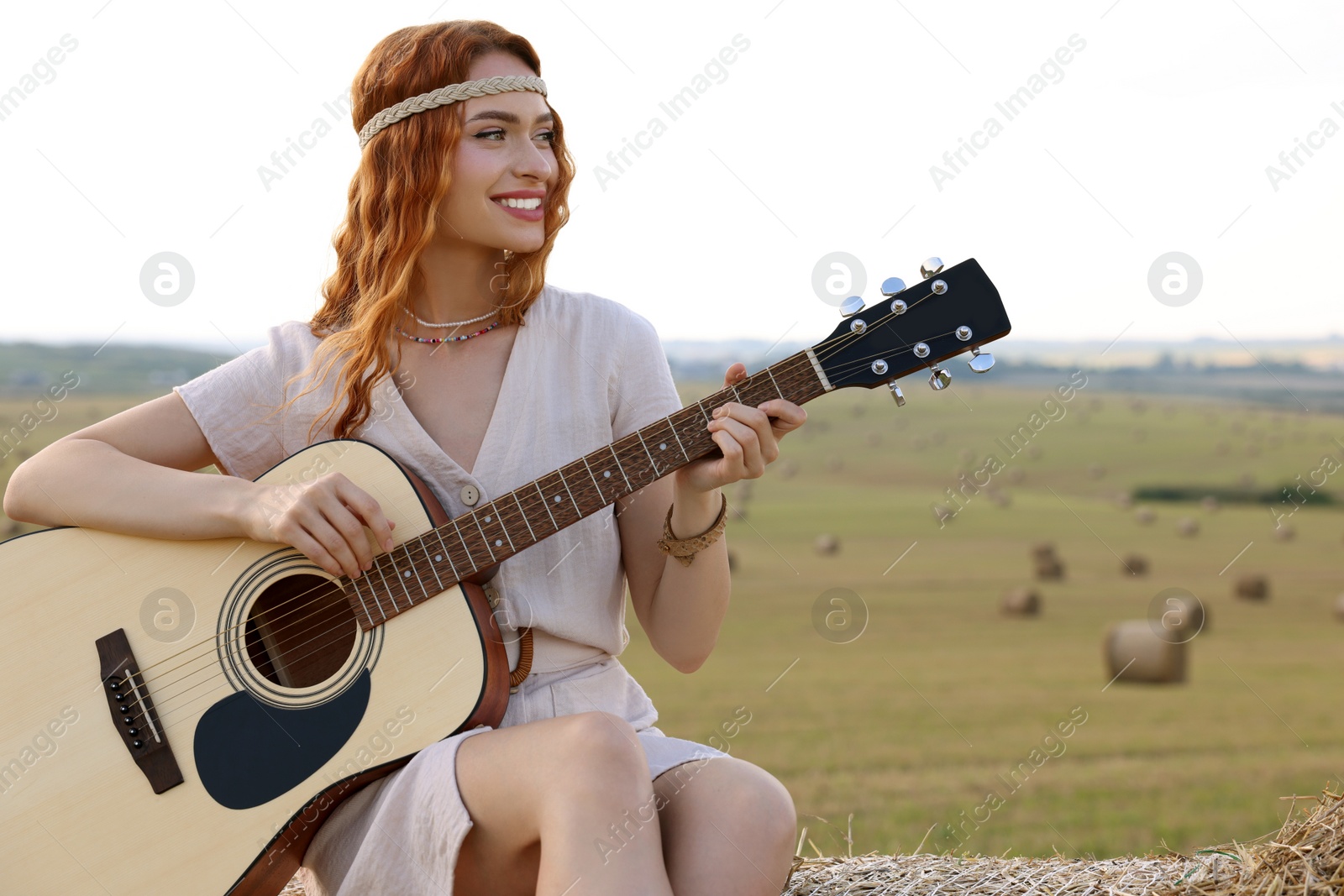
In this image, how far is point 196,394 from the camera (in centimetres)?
235


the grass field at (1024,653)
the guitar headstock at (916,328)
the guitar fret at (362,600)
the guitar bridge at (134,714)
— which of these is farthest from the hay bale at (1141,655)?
the guitar bridge at (134,714)

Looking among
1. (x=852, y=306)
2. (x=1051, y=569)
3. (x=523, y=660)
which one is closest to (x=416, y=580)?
(x=523, y=660)

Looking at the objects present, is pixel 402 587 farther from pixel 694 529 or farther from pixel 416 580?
pixel 694 529

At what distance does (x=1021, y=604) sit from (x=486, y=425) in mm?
12729

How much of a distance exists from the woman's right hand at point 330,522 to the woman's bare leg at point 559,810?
1.45 ft

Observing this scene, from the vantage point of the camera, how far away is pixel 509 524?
6.66 ft

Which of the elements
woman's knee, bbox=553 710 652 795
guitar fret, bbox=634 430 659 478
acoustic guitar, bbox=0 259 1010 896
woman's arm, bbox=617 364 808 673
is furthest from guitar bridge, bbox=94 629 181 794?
guitar fret, bbox=634 430 659 478

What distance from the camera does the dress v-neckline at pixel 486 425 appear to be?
85.8 inches

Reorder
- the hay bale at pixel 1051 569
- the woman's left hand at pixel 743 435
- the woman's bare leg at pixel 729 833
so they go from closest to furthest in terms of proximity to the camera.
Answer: the woman's bare leg at pixel 729 833
the woman's left hand at pixel 743 435
the hay bale at pixel 1051 569

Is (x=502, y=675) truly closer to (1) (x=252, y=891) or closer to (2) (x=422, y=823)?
(2) (x=422, y=823)

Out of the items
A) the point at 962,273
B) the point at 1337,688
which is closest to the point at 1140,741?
the point at 1337,688

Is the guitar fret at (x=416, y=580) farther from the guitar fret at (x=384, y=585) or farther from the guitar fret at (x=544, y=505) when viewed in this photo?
the guitar fret at (x=544, y=505)

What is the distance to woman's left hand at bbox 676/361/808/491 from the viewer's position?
1888 mm

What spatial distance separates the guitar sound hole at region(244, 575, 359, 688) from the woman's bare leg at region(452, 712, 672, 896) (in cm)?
47
